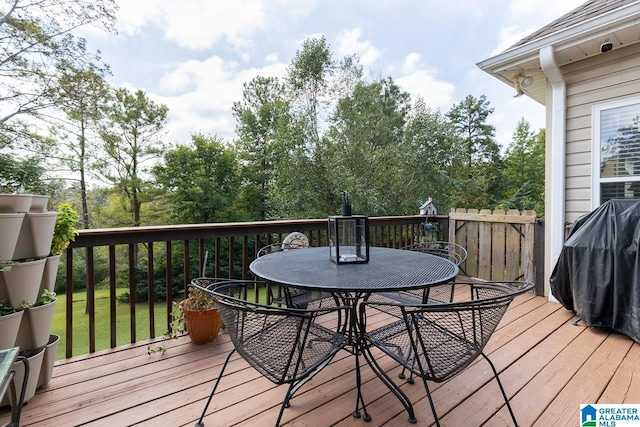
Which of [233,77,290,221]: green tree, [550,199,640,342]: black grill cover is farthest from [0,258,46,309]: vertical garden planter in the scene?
[233,77,290,221]: green tree

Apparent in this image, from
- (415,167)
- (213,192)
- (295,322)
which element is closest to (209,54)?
(213,192)

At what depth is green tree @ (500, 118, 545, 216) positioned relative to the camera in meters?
13.0

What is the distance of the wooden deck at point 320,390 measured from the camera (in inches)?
62.3

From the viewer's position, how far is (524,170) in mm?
13992

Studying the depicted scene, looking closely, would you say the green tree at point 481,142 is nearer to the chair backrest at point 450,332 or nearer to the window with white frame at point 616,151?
the window with white frame at point 616,151

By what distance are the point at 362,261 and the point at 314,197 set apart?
28.1 feet

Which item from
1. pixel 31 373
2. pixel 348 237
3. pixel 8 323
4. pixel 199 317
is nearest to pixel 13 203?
pixel 8 323

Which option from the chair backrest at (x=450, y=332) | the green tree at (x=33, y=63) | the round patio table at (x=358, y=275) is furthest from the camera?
the green tree at (x=33, y=63)

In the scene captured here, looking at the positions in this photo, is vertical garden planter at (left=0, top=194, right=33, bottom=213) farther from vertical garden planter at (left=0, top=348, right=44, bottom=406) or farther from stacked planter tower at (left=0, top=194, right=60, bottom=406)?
vertical garden planter at (left=0, top=348, right=44, bottom=406)

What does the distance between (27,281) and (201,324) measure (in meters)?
1.10

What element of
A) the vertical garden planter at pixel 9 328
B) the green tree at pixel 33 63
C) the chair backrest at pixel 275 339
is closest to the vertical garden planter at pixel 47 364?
the vertical garden planter at pixel 9 328

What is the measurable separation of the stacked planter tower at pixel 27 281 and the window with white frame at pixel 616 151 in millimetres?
4467

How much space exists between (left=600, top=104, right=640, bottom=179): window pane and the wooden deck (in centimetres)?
160

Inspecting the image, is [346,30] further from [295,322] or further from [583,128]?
[295,322]
